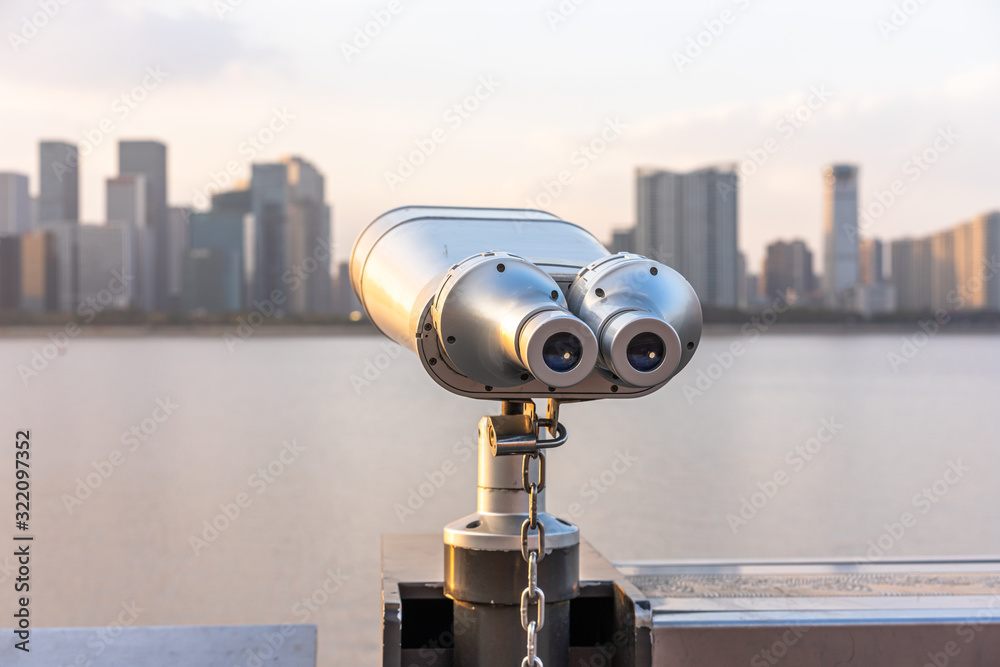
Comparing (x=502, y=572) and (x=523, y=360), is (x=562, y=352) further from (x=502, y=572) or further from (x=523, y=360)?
(x=502, y=572)

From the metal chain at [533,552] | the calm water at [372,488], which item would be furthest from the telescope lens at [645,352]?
the calm water at [372,488]

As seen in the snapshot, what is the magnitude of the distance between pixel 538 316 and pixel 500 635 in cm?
55

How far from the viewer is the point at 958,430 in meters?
22.5

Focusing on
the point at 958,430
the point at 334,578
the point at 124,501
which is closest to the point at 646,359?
the point at 334,578

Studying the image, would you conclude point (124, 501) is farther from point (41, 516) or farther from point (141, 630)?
point (141, 630)

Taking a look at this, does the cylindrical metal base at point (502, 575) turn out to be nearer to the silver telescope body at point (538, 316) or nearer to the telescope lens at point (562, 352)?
the silver telescope body at point (538, 316)

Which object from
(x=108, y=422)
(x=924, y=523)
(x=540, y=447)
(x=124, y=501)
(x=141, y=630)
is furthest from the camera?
(x=108, y=422)

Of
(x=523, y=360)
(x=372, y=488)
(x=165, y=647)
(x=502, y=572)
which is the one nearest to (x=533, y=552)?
(x=502, y=572)

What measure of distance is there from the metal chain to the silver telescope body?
0.12 meters

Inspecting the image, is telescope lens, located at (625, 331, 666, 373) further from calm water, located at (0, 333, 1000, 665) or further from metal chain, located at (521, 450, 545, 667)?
calm water, located at (0, 333, 1000, 665)

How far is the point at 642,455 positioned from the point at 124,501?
8.13 metres

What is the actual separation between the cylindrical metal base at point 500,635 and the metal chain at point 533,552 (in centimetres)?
4

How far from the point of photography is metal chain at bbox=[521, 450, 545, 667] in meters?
1.53

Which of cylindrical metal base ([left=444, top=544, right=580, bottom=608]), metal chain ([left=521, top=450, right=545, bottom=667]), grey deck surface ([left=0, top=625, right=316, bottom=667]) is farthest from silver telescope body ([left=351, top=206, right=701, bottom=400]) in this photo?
grey deck surface ([left=0, top=625, right=316, bottom=667])
